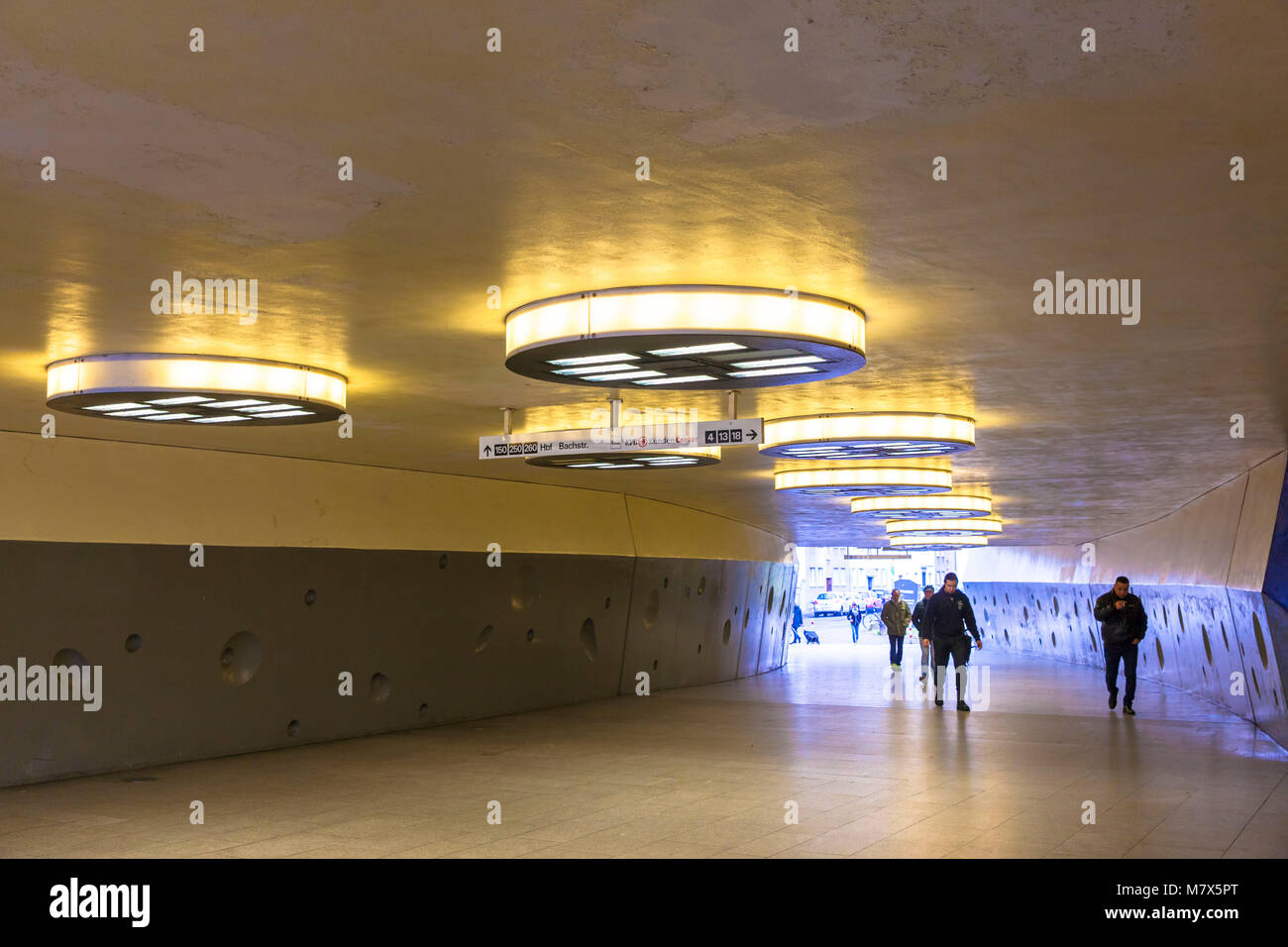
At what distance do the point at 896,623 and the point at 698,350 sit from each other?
24498 mm

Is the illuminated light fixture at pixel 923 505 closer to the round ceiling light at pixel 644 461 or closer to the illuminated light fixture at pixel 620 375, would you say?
the round ceiling light at pixel 644 461

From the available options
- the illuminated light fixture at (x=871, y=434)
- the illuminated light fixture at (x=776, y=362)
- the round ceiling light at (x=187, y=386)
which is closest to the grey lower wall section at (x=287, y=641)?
the round ceiling light at (x=187, y=386)

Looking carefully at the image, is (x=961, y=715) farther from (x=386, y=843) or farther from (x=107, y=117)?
(x=107, y=117)

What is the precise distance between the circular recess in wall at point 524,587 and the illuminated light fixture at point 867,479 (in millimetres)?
5196

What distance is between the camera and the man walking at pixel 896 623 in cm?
3194

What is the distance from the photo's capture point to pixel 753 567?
3556cm

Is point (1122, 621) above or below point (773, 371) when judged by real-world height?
below

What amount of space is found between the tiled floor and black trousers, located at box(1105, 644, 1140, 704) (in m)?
0.65

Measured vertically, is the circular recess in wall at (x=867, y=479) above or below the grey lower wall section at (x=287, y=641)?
above

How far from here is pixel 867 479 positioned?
21.0 meters

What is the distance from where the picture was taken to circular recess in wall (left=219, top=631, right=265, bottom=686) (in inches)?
682

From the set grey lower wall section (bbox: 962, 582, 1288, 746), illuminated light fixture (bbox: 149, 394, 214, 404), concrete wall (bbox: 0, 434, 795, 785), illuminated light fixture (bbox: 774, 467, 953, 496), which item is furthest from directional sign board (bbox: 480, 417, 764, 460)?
illuminated light fixture (bbox: 774, 467, 953, 496)

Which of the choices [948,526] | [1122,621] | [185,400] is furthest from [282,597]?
[948,526]

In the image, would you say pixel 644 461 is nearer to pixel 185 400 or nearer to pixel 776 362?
pixel 185 400
